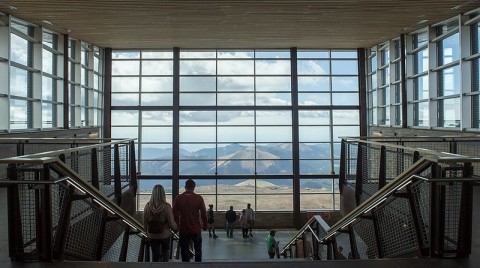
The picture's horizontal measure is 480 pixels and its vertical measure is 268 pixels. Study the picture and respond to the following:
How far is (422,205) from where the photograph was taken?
Answer: 3.75 meters

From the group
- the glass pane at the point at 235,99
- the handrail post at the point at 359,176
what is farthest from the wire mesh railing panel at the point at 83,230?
the glass pane at the point at 235,99

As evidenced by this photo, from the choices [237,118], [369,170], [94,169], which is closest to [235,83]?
[237,118]

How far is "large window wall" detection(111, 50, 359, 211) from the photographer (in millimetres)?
19594

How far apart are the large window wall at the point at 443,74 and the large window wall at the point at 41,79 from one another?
1397cm

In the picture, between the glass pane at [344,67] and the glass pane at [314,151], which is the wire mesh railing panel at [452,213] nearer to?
the glass pane at [314,151]

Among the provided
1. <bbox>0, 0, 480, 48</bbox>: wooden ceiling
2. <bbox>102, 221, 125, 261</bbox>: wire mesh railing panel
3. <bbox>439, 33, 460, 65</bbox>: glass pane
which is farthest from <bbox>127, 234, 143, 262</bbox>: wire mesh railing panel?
<bbox>439, 33, 460, 65</bbox>: glass pane

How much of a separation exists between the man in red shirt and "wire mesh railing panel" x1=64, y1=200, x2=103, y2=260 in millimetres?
967

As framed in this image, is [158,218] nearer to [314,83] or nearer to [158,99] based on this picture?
[158,99]

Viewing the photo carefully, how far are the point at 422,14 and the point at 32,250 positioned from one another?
1330 cm

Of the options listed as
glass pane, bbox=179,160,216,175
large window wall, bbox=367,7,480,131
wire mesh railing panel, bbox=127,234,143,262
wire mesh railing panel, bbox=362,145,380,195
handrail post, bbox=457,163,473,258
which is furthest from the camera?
glass pane, bbox=179,160,216,175

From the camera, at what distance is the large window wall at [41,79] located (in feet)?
39.9

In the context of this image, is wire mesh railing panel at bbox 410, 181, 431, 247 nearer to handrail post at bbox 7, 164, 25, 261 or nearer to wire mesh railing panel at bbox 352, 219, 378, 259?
wire mesh railing panel at bbox 352, 219, 378, 259

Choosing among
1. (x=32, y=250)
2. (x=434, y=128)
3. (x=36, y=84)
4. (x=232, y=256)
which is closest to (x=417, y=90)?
(x=434, y=128)

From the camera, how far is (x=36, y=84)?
14375mm
